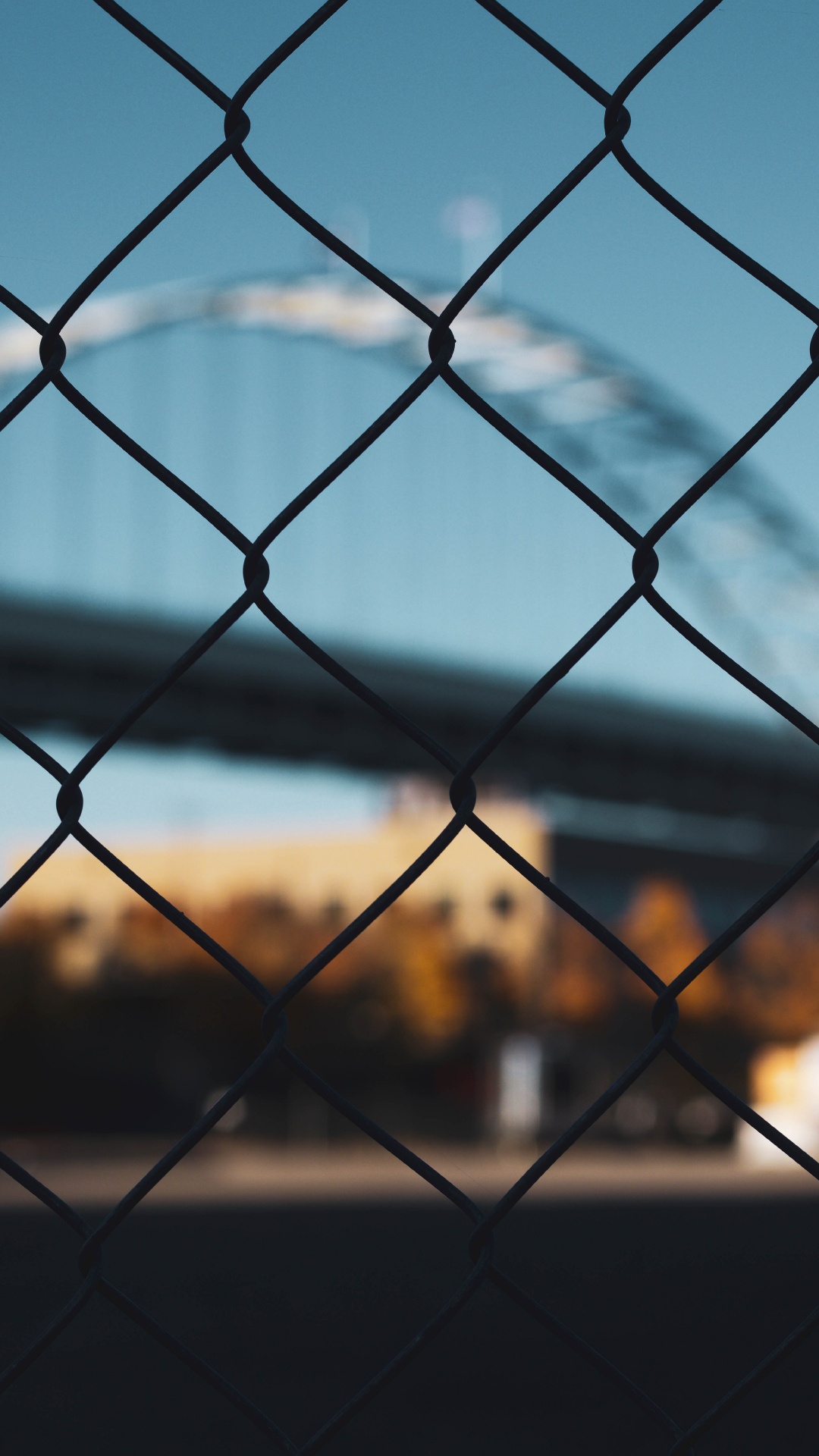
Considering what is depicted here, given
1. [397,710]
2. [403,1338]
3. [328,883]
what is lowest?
[397,710]

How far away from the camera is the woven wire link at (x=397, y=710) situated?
80 cm

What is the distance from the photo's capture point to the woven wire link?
802 millimetres

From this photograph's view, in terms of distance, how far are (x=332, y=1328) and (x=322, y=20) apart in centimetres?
760

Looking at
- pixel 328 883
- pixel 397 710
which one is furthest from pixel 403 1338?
pixel 328 883

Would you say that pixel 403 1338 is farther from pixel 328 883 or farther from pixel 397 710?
→ pixel 328 883

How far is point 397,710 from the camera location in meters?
0.84

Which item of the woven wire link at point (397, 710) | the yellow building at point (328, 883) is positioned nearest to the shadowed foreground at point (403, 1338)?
the woven wire link at point (397, 710)

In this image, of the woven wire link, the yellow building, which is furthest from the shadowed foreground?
the yellow building

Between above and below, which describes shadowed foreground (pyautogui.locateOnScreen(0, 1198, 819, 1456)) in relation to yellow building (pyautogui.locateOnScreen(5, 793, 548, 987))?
below

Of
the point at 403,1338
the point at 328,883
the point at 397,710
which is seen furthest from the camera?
the point at 328,883

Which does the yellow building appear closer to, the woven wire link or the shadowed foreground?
the shadowed foreground

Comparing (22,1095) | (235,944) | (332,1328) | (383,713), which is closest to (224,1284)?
(332,1328)

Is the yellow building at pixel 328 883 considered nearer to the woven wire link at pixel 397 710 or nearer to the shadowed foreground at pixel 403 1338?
the shadowed foreground at pixel 403 1338

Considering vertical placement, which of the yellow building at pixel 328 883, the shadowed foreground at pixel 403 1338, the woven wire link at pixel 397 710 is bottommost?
the woven wire link at pixel 397 710
